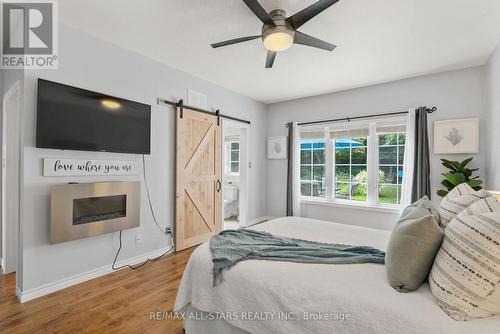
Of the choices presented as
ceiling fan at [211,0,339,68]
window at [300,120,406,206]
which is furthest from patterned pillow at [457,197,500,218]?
window at [300,120,406,206]

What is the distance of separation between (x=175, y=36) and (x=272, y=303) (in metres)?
2.73

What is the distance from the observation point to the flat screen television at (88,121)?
226 cm

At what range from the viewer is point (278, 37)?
2090mm

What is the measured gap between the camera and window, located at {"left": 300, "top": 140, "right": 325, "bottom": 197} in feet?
15.4

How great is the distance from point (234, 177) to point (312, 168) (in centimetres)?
223

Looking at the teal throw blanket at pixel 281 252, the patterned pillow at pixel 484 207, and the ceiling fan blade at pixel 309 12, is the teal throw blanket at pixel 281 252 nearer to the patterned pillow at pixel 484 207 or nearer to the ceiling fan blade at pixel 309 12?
the patterned pillow at pixel 484 207

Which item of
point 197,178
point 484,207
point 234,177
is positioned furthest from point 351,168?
point 484,207

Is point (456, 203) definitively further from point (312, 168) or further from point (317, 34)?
point (312, 168)

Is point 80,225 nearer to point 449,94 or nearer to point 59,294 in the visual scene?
point 59,294

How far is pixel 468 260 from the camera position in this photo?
1.01 metres

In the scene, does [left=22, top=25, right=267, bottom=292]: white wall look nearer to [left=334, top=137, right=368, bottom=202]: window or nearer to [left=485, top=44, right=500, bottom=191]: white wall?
[left=334, top=137, right=368, bottom=202]: window

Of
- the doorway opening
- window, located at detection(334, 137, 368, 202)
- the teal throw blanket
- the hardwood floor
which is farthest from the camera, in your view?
the doorway opening

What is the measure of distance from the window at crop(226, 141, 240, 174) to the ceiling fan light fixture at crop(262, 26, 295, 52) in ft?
13.9
